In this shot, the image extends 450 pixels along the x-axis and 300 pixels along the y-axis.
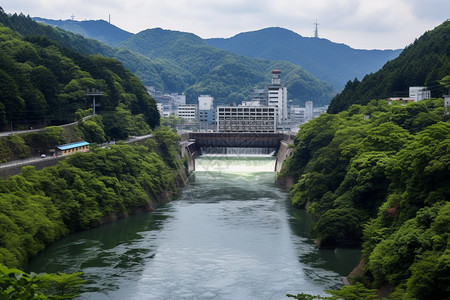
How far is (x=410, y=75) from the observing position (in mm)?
89812

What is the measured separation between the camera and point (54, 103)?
247ft

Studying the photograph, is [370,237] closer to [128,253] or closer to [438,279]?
[438,279]

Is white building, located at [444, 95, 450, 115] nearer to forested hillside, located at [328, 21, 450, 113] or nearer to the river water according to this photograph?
forested hillside, located at [328, 21, 450, 113]

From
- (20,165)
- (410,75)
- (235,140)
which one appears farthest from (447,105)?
(235,140)

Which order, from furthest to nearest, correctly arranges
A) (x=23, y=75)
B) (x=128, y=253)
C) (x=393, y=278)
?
(x=23, y=75)
(x=128, y=253)
(x=393, y=278)

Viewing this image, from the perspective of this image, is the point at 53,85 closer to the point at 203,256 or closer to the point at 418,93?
the point at 203,256

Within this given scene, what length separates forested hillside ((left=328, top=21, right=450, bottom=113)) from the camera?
78.3 meters

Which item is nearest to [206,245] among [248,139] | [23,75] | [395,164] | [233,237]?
[233,237]

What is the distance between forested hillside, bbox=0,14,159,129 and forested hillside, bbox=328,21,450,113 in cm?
3695

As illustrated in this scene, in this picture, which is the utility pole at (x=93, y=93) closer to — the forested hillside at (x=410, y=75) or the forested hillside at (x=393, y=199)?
the forested hillside at (x=393, y=199)

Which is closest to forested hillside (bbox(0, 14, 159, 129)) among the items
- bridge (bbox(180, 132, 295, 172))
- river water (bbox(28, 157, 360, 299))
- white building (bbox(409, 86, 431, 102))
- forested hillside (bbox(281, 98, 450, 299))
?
bridge (bbox(180, 132, 295, 172))

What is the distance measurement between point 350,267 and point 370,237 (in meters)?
2.82

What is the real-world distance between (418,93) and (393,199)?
4654 centimetres

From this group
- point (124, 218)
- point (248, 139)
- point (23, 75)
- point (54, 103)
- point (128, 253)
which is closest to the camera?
point (128, 253)
